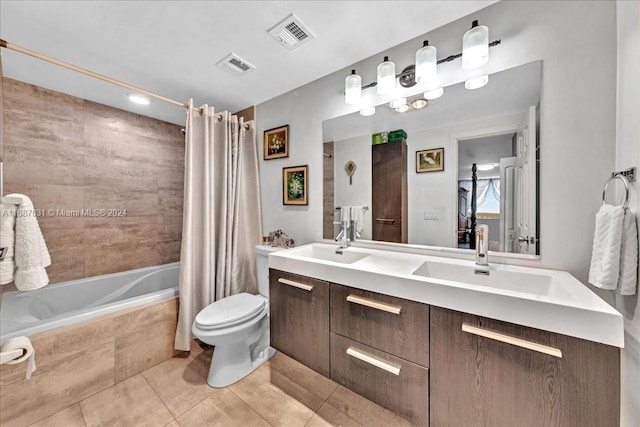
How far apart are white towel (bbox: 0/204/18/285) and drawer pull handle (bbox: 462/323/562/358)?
6.38ft

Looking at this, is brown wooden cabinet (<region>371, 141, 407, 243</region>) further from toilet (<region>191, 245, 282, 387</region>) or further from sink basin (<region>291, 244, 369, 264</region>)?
toilet (<region>191, 245, 282, 387</region>)

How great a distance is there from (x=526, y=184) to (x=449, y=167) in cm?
37

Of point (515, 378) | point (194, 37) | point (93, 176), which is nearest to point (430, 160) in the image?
point (515, 378)

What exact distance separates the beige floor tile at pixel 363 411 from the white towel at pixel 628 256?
43.1 inches

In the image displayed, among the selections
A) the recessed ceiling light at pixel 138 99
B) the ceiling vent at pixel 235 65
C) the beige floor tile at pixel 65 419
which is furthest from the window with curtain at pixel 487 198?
the recessed ceiling light at pixel 138 99

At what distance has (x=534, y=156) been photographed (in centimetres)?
112

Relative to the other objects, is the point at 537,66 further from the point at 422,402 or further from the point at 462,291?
the point at 422,402

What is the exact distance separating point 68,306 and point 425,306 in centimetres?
278

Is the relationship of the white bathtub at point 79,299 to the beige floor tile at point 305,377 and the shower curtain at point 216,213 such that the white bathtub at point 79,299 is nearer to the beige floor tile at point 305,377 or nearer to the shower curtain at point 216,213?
the shower curtain at point 216,213

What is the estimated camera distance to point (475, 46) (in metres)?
1.15

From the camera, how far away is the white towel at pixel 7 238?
0.97 metres

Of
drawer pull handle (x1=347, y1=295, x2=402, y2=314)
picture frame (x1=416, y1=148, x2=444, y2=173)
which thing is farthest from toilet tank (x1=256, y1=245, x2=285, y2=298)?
picture frame (x1=416, y1=148, x2=444, y2=173)

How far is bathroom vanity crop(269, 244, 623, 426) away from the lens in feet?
2.29

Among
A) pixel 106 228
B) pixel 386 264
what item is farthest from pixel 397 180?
pixel 106 228
